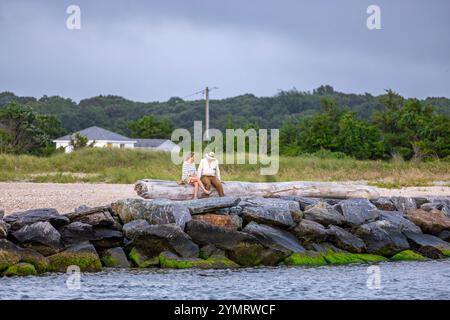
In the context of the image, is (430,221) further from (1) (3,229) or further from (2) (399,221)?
(1) (3,229)

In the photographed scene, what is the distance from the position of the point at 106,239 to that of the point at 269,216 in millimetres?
3682

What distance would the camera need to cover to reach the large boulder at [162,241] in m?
18.2

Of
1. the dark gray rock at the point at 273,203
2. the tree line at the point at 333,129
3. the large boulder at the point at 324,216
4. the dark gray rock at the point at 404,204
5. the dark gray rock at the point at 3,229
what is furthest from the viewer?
the tree line at the point at 333,129

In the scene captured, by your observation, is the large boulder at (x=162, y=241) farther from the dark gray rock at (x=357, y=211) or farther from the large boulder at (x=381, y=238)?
the large boulder at (x=381, y=238)

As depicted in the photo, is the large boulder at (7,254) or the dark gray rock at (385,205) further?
the dark gray rock at (385,205)

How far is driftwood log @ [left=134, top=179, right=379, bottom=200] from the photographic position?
20812mm

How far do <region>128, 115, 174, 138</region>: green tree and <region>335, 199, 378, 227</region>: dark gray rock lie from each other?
176ft

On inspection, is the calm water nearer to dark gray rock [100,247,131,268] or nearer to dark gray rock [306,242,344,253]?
dark gray rock [100,247,131,268]

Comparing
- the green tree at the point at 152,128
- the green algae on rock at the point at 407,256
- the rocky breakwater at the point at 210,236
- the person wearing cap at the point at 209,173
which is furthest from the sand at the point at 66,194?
the green tree at the point at 152,128

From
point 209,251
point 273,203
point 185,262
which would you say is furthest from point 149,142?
point 185,262

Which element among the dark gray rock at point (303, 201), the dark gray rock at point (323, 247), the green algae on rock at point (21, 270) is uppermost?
the dark gray rock at point (303, 201)

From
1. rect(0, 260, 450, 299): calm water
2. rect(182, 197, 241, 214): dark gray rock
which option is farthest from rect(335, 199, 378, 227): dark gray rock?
rect(182, 197, 241, 214): dark gray rock

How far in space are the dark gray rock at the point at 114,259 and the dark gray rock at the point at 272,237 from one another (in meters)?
2.67
